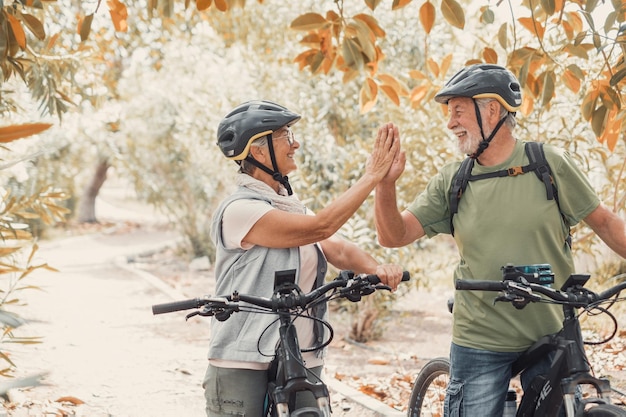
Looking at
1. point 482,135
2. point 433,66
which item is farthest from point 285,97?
point 482,135

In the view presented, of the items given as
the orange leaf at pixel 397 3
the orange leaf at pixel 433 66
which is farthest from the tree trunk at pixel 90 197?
the orange leaf at pixel 397 3

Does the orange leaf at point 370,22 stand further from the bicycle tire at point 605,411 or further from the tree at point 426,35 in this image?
the bicycle tire at point 605,411

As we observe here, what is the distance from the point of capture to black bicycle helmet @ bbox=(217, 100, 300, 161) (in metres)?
3.31

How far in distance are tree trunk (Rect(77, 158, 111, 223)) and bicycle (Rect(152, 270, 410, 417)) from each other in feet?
91.0

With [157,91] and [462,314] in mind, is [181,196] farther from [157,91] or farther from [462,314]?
[462,314]

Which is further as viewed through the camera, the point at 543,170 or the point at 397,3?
the point at 397,3

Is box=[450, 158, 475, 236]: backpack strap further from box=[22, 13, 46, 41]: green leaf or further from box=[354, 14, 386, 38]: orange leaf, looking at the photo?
box=[22, 13, 46, 41]: green leaf

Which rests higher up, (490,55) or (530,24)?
(530,24)

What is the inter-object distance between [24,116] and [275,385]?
6.03 meters

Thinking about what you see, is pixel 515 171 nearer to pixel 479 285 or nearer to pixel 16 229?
pixel 479 285

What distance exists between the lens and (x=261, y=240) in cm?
315

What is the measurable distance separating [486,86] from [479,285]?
3.03 ft

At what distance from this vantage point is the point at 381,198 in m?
3.46

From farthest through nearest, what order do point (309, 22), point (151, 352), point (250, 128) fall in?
point (151, 352) < point (309, 22) < point (250, 128)
